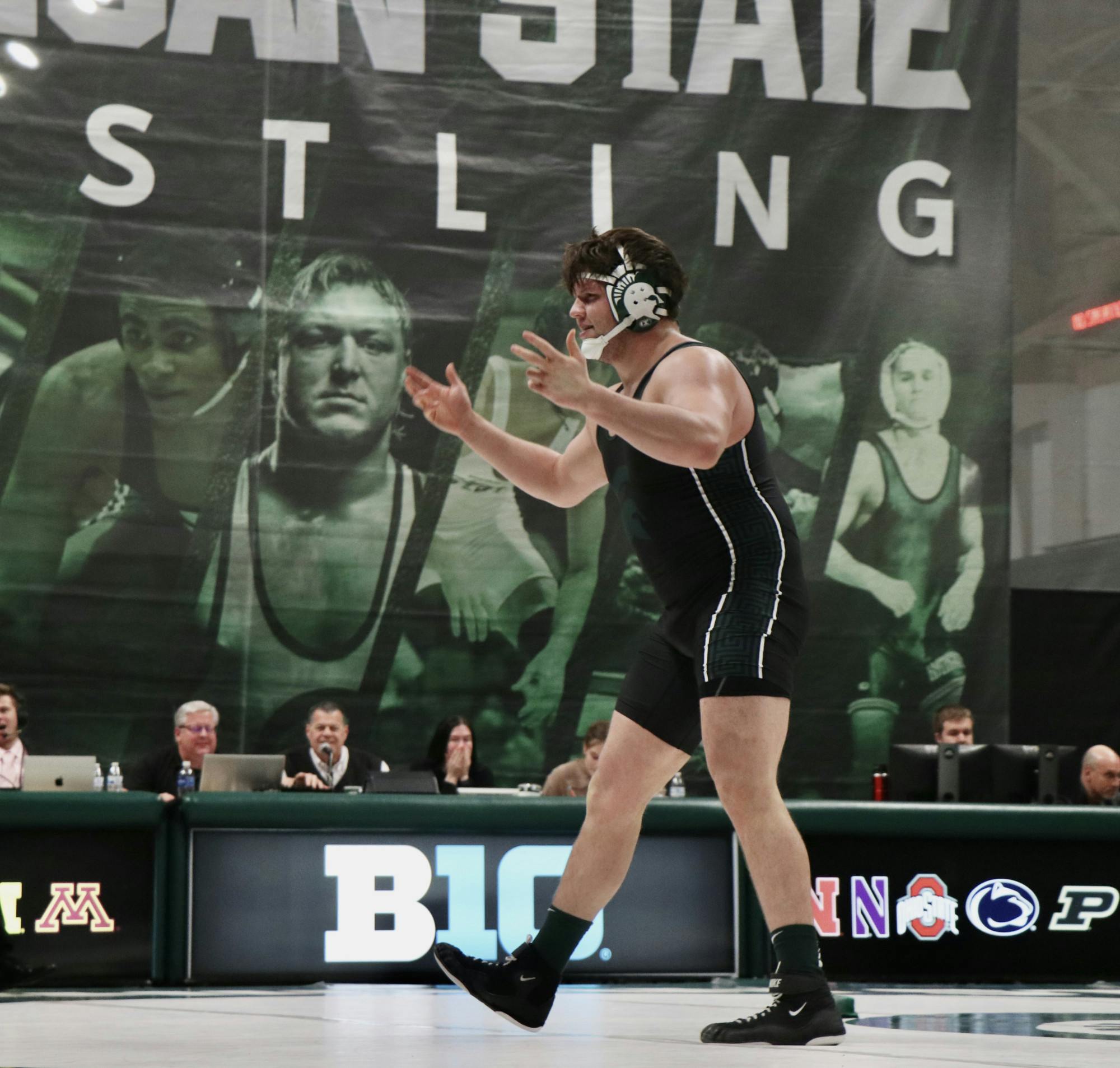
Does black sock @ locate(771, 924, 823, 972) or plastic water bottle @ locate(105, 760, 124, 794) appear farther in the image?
plastic water bottle @ locate(105, 760, 124, 794)

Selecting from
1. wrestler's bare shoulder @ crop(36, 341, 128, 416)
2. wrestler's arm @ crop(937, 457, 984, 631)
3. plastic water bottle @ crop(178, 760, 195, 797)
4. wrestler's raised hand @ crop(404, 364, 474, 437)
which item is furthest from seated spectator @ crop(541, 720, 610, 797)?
wrestler's raised hand @ crop(404, 364, 474, 437)

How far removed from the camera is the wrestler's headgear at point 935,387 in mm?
9477

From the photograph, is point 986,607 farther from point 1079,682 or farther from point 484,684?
point 484,684

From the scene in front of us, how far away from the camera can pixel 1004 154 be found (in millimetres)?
9781

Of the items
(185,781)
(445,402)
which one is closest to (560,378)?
(445,402)

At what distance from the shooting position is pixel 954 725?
7.78 metres

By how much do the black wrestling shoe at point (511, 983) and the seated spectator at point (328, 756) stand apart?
13.2ft

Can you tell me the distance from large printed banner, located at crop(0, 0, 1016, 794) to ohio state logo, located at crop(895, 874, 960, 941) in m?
2.80

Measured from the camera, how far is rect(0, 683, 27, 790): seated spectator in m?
7.44

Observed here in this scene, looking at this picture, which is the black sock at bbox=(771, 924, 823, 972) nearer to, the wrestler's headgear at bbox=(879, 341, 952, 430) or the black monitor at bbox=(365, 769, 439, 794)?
the black monitor at bbox=(365, 769, 439, 794)

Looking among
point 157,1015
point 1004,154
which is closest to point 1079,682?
point 1004,154

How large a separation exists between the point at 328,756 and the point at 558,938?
4.35 m

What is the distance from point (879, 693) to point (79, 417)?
4429mm

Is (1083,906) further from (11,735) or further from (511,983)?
(11,735)
